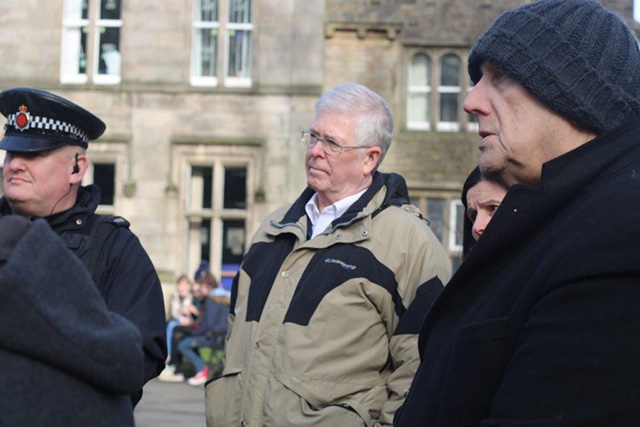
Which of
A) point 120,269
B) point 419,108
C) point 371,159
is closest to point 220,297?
point 419,108

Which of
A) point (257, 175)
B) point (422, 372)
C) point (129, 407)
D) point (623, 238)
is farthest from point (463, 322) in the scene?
point (257, 175)

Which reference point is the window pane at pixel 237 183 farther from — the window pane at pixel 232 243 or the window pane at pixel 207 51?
the window pane at pixel 207 51

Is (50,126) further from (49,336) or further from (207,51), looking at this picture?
(207,51)

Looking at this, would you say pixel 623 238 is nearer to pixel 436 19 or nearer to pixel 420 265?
pixel 420 265

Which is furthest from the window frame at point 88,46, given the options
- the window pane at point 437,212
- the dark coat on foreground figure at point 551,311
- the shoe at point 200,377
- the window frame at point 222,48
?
the dark coat on foreground figure at point 551,311

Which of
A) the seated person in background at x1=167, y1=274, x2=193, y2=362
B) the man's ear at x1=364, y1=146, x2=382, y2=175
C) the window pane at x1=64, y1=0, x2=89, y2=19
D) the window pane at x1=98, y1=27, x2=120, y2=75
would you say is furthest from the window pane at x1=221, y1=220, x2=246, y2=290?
the man's ear at x1=364, y1=146, x2=382, y2=175

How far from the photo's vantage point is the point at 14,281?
81.3 inches

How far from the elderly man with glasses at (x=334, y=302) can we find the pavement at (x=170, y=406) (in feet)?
22.9

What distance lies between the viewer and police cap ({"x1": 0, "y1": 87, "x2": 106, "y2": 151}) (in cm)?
370

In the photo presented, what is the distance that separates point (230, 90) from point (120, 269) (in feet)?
54.0

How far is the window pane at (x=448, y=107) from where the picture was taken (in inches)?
807

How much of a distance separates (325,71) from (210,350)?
6.46 m

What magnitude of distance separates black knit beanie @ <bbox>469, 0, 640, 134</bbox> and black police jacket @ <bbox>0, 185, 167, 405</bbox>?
1.68 meters

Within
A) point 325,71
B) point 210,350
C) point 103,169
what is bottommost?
point 210,350
